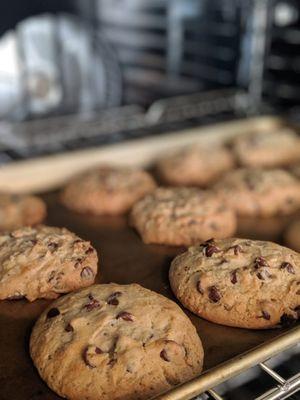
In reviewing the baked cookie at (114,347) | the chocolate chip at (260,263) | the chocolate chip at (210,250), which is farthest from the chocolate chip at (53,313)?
the chocolate chip at (260,263)

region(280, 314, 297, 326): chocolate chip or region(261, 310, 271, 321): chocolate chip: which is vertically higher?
region(261, 310, 271, 321): chocolate chip

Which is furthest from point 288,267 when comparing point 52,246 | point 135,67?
point 135,67

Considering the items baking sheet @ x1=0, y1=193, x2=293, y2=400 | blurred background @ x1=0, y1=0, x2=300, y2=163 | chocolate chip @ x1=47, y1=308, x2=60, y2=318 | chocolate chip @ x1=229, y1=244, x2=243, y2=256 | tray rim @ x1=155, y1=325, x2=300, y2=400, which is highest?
blurred background @ x1=0, y1=0, x2=300, y2=163

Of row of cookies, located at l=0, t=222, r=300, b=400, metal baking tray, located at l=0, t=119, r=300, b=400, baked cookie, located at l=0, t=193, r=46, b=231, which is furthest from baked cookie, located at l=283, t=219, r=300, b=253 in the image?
baked cookie, located at l=0, t=193, r=46, b=231

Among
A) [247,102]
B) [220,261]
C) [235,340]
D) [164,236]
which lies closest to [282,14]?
[247,102]

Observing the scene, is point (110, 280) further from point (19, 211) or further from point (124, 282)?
point (19, 211)

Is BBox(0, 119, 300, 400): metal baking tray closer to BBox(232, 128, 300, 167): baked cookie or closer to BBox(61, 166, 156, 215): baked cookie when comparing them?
BBox(61, 166, 156, 215): baked cookie

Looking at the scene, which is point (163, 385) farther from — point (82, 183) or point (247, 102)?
point (247, 102)
